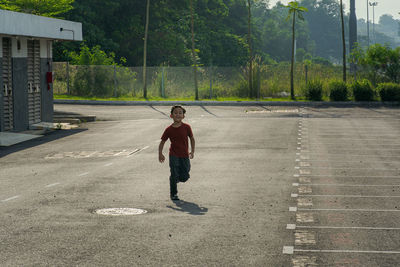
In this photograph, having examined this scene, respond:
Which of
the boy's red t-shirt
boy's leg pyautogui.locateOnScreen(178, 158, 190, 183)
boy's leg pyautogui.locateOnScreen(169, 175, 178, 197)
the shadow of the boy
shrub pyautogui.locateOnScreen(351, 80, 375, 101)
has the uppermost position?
shrub pyautogui.locateOnScreen(351, 80, 375, 101)

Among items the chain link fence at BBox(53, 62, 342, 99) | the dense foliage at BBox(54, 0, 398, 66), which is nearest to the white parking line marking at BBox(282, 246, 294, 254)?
the chain link fence at BBox(53, 62, 342, 99)

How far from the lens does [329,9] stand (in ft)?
640

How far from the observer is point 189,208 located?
11.0m

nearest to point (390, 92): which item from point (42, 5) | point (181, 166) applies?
point (181, 166)

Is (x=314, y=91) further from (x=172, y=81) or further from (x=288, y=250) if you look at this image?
(x=288, y=250)

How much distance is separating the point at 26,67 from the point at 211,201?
17.2 m

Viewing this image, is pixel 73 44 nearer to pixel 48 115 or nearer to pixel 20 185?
pixel 48 115

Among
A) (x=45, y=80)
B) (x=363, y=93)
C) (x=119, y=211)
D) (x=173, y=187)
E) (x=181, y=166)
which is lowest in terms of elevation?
(x=119, y=211)

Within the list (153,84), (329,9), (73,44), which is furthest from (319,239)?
(329,9)

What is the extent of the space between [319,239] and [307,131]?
1698 centimetres

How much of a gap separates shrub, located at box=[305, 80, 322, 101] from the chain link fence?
3.01 meters

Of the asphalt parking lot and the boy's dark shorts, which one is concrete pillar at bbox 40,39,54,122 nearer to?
the asphalt parking lot

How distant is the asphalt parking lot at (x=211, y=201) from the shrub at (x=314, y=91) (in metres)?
18.6

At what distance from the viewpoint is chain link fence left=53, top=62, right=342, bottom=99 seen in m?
45.9
